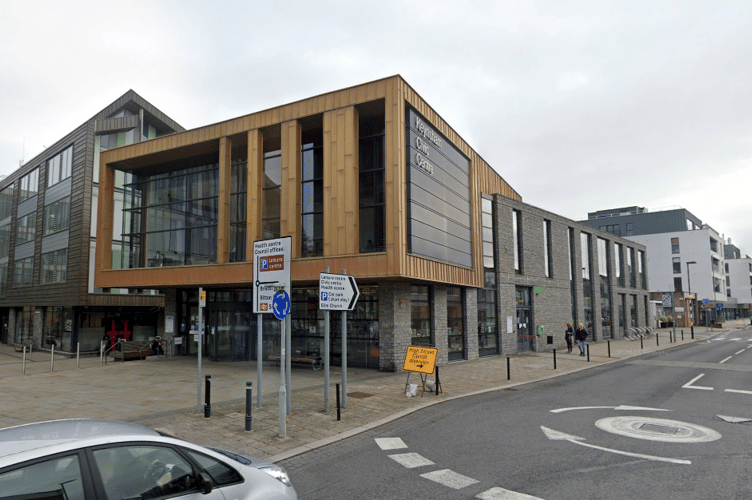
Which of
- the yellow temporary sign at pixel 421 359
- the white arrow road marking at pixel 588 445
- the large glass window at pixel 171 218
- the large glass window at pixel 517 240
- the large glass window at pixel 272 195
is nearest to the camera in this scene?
the white arrow road marking at pixel 588 445

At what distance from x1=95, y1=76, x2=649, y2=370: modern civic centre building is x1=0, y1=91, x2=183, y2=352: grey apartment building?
2.76 m

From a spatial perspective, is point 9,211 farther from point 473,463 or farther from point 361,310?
point 473,463

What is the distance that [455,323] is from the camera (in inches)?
875

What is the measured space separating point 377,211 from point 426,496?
12803 millimetres

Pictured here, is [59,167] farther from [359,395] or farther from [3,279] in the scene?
[359,395]

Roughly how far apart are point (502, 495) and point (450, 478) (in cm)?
89

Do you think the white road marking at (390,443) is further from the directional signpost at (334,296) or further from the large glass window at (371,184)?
the large glass window at (371,184)

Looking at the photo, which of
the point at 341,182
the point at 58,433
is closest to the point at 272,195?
the point at 341,182

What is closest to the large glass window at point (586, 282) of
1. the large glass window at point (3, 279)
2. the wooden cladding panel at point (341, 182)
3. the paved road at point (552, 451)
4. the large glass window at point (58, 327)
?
the paved road at point (552, 451)

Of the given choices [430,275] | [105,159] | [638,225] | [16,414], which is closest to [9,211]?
[105,159]

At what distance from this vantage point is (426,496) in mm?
5938

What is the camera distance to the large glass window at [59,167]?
3111 cm

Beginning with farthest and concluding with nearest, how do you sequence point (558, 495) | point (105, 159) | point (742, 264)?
point (742, 264) < point (105, 159) < point (558, 495)

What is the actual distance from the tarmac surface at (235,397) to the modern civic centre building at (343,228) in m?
1.85
